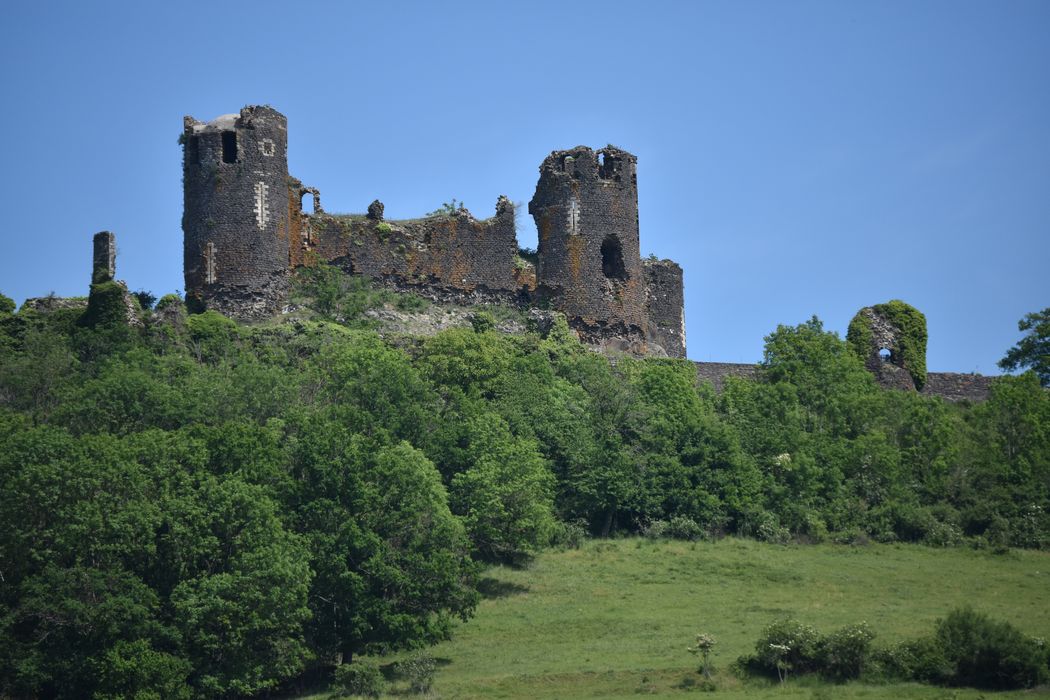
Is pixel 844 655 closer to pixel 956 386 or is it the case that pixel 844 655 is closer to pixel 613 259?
pixel 613 259

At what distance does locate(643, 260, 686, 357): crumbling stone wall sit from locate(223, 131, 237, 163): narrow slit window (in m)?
14.9

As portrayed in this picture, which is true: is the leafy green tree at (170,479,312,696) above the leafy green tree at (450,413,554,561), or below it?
below

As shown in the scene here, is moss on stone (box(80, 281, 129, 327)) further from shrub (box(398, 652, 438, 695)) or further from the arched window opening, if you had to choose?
shrub (box(398, 652, 438, 695))

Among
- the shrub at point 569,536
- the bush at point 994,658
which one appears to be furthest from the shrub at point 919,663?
the shrub at point 569,536

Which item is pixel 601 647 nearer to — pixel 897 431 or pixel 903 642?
pixel 903 642

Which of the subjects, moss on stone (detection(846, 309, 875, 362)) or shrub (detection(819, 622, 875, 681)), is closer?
shrub (detection(819, 622, 875, 681))

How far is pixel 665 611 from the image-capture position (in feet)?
176

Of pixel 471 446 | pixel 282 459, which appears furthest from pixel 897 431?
pixel 282 459

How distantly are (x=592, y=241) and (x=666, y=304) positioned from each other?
17.0 feet

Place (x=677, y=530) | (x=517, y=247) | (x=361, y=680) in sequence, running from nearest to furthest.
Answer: (x=361, y=680) < (x=677, y=530) < (x=517, y=247)

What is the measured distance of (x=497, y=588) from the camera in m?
55.5

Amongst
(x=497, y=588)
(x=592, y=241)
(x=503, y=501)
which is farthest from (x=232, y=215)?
(x=497, y=588)

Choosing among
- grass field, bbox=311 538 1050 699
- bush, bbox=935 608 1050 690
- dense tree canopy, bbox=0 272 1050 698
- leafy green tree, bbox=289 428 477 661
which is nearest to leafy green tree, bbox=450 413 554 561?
dense tree canopy, bbox=0 272 1050 698

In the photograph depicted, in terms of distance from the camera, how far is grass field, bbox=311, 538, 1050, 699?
4831 centimetres
